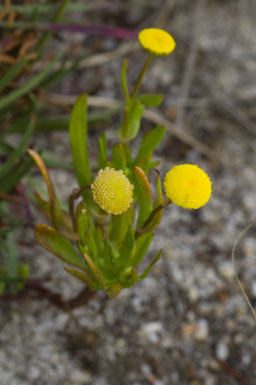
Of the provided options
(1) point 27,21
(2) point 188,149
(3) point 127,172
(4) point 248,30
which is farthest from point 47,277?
(4) point 248,30

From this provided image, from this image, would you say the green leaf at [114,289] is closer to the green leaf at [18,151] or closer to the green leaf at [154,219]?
the green leaf at [154,219]

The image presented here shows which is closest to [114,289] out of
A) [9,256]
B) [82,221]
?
[82,221]

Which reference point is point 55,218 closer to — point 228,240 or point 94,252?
point 94,252

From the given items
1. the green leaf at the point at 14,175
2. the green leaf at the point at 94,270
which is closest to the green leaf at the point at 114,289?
the green leaf at the point at 94,270

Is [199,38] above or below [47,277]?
above

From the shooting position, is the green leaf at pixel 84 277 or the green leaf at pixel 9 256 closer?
the green leaf at pixel 84 277

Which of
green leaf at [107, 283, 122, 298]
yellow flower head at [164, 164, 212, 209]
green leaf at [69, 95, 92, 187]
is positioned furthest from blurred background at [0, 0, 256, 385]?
yellow flower head at [164, 164, 212, 209]

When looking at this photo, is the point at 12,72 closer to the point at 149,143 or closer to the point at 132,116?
the point at 132,116
